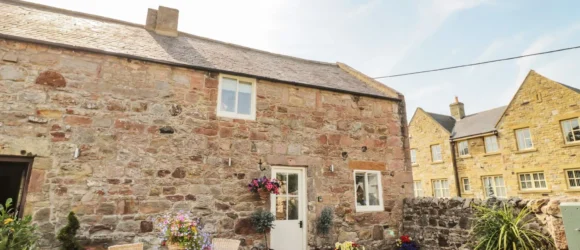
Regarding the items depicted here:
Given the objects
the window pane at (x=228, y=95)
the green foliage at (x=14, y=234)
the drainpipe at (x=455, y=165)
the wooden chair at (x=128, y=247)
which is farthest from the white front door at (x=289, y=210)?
the drainpipe at (x=455, y=165)

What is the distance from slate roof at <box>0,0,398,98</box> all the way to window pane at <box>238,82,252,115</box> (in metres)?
0.35

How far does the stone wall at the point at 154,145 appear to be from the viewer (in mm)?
5398

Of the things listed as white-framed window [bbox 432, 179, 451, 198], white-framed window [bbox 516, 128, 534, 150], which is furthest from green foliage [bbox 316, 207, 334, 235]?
white-framed window [bbox 432, 179, 451, 198]

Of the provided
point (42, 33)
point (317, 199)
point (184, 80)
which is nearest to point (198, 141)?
point (184, 80)

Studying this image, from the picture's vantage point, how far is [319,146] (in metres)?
7.71

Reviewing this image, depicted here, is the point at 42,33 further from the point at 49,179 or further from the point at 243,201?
the point at 243,201

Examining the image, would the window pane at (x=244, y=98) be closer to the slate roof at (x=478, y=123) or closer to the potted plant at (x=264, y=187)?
the potted plant at (x=264, y=187)

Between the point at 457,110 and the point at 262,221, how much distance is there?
74.6ft

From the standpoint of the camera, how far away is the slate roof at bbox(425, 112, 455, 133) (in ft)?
72.4


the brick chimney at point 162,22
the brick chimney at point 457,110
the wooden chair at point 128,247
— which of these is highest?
the brick chimney at point 457,110

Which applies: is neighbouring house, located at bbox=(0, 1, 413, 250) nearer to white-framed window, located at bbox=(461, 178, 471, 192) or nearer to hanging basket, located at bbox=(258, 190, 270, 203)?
hanging basket, located at bbox=(258, 190, 270, 203)

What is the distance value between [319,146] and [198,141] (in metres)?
3.12

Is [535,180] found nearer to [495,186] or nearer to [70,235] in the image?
[495,186]

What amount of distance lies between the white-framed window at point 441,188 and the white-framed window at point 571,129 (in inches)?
285
